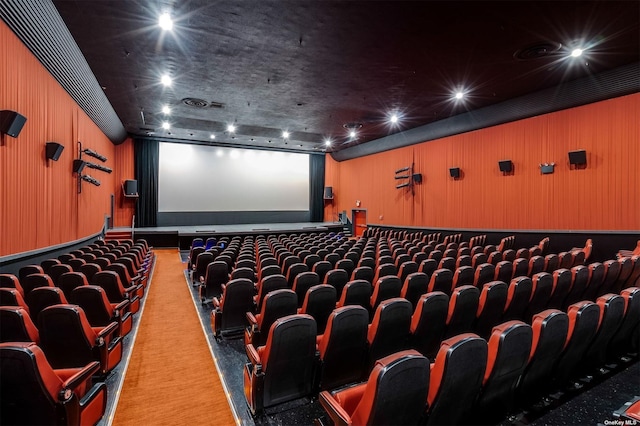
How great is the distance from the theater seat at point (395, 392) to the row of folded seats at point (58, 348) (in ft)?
5.51

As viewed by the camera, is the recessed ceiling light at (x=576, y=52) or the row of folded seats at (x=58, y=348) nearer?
the row of folded seats at (x=58, y=348)

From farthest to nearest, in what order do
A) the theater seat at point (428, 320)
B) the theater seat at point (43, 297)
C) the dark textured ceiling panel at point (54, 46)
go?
the dark textured ceiling panel at point (54, 46)
the theater seat at point (43, 297)
the theater seat at point (428, 320)

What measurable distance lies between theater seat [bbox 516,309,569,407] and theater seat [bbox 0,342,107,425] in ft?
9.93

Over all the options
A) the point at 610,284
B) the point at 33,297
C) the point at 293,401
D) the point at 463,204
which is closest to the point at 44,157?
the point at 33,297

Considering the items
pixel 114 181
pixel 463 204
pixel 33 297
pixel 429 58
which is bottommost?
pixel 33 297

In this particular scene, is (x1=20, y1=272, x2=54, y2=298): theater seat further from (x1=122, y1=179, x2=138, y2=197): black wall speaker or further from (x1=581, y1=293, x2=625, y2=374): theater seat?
(x1=122, y1=179, x2=138, y2=197): black wall speaker

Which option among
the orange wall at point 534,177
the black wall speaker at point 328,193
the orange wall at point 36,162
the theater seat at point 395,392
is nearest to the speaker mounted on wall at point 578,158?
the orange wall at point 534,177

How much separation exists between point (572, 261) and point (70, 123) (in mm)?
12236

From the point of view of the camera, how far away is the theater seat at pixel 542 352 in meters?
2.37

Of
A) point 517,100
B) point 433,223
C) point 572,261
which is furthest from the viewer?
point 433,223

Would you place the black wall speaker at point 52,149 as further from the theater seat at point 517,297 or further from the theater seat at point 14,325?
the theater seat at point 517,297

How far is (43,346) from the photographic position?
2721 mm

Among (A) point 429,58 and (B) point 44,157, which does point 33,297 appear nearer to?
(B) point 44,157

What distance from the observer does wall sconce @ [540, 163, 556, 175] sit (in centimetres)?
992
